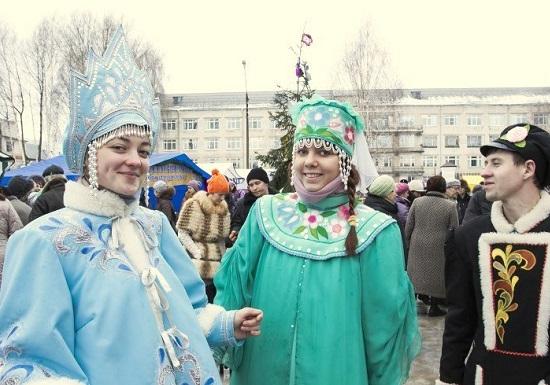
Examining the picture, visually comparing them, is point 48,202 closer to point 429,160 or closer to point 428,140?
point 428,140

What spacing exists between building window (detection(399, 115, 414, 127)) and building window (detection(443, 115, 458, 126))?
12.8 feet

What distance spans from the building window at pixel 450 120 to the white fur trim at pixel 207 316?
58.5 m

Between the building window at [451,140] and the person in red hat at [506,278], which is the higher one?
the building window at [451,140]

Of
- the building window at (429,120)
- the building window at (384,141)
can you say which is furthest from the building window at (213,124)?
the building window at (429,120)

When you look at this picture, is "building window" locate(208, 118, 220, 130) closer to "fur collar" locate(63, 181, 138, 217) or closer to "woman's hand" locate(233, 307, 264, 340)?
"woman's hand" locate(233, 307, 264, 340)

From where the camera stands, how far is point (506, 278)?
97.3 inches

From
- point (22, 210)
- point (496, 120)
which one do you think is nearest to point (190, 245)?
point (22, 210)

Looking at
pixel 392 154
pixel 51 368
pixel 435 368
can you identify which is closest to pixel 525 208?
pixel 51 368

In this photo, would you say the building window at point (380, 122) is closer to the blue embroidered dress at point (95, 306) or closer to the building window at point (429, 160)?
the building window at point (429, 160)

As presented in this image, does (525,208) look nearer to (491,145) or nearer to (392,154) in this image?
(491,145)

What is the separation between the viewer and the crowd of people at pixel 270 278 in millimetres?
1710

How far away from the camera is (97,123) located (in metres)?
1.94

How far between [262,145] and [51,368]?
58.2 m

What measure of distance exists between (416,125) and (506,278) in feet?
180
